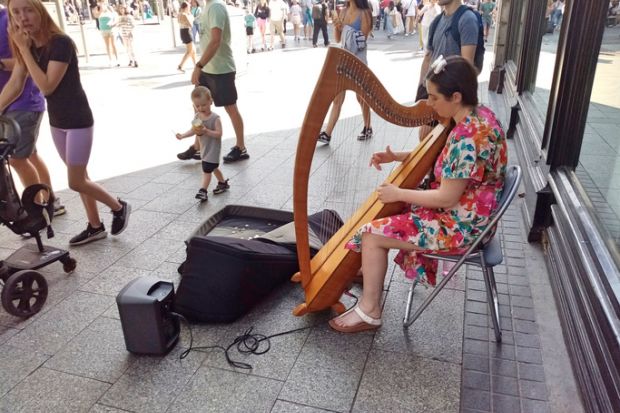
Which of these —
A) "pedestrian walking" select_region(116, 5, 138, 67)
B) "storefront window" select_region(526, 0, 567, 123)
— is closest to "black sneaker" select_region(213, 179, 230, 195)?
"storefront window" select_region(526, 0, 567, 123)

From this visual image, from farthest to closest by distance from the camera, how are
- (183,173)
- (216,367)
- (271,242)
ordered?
(183,173), (271,242), (216,367)

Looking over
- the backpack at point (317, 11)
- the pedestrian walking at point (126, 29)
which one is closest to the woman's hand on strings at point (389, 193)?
the pedestrian walking at point (126, 29)

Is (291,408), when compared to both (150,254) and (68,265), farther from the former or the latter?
(68,265)

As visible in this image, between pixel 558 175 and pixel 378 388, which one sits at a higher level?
pixel 558 175

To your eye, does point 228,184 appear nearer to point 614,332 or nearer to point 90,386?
point 90,386

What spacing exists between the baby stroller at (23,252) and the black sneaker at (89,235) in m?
0.40

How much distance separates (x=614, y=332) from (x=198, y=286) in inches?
76.1

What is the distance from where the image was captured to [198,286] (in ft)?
9.25

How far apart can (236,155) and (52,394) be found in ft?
11.6

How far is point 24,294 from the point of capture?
2979 millimetres

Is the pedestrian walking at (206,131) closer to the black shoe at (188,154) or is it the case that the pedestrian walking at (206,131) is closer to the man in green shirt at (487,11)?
the black shoe at (188,154)

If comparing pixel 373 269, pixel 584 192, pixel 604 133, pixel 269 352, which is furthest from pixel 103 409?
pixel 604 133

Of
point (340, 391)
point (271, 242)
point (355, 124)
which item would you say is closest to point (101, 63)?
point (355, 124)

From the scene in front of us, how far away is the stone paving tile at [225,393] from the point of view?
2.31m
